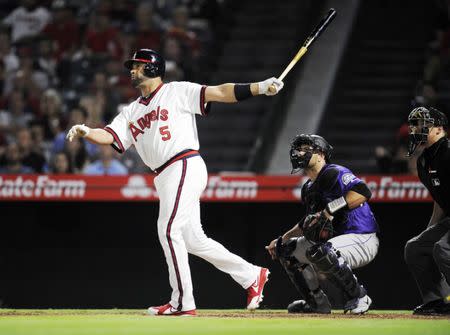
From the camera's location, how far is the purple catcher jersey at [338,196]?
779 centimetres

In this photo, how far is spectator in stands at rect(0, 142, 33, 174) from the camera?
1176 centimetres

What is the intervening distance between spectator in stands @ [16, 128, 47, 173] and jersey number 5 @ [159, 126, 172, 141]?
4244 mm

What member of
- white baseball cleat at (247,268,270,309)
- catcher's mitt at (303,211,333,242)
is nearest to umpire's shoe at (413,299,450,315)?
catcher's mitt at (303,211,333,242)

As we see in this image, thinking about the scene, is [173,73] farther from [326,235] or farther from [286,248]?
[326,235]

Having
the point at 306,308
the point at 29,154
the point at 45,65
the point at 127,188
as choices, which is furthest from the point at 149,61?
the point at 45,65

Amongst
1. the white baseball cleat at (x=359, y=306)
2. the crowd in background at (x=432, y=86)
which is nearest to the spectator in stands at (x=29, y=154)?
the crowd in background at (x=432, y=86)

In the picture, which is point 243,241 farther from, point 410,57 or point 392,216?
point 410,57

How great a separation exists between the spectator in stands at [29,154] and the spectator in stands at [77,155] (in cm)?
50

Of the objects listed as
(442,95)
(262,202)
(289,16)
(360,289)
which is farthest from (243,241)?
(289,16)

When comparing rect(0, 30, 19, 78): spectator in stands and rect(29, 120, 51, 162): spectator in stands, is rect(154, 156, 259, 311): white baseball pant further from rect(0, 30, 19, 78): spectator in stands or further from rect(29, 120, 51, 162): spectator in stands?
rect(0, 30, 19, 78): spectator in stands

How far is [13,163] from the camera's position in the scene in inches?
468

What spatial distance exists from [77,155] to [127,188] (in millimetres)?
1866

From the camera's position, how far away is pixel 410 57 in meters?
14.1

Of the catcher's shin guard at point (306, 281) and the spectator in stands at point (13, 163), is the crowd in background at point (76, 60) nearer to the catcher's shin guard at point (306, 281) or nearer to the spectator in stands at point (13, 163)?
the spectator in stands at point (13, 163)
